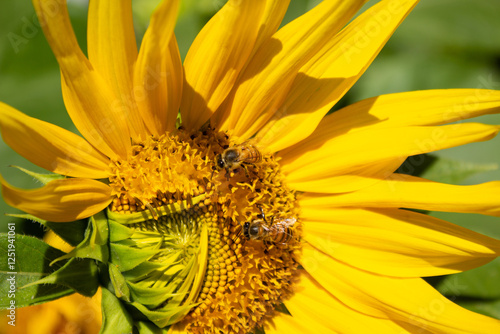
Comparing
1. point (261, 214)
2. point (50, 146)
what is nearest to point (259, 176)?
point (261, 214)

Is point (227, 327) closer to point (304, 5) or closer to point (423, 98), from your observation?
point (423, 98)

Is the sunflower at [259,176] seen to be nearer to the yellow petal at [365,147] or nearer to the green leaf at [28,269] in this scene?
the yellow petal at [365,147]

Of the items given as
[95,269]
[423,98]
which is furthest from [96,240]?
[423,98]

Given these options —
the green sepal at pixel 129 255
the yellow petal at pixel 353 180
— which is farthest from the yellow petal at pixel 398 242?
the green sepal at pixel 129 255

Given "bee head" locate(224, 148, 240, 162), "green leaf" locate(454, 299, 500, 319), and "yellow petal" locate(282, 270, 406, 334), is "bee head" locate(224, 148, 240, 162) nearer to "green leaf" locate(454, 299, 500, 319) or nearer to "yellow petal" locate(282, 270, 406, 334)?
"yellow petal" locate(282, 270, 406, 334)

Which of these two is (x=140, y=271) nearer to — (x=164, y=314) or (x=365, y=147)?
(x=164, y=314)
